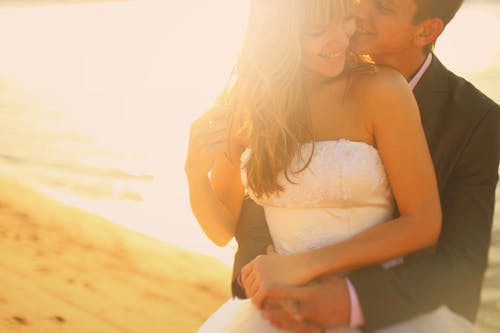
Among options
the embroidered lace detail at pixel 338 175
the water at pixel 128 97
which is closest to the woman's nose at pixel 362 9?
the water at pixel 128 97

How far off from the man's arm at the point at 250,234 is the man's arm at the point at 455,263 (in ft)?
2.01

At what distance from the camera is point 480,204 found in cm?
293

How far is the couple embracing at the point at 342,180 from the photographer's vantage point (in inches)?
101

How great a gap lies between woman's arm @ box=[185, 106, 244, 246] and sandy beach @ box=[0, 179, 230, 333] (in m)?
2.34


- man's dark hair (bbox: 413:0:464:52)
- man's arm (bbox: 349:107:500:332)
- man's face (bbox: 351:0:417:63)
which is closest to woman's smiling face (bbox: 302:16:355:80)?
man's arm (bbox: 349:107:500:332)

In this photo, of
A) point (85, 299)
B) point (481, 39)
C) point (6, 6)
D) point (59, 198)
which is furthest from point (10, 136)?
point (6, 6)

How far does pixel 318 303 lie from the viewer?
2.53 metres

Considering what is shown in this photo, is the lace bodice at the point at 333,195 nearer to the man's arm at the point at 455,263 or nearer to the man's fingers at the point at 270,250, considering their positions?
the man's fingers at the point at 270,250

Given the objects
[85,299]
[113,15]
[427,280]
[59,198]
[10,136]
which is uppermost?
[427,280]

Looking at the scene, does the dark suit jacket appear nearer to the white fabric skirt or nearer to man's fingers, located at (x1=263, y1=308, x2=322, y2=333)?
the white fabric skirt

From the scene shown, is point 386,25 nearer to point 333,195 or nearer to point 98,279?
point 333,195

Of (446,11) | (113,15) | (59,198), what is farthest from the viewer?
(113,15)

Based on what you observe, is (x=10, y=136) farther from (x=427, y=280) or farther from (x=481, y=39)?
(x=481, y=39)

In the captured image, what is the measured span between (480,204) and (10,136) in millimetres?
9923
